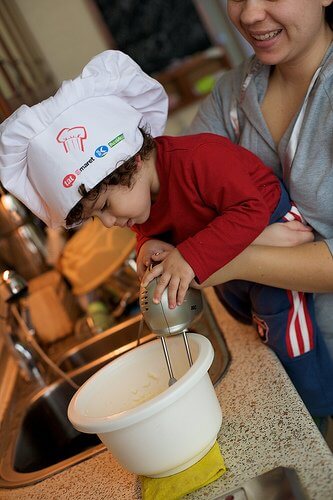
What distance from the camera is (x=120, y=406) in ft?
3.39

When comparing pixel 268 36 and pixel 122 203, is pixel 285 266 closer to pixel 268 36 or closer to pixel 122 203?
pixel 122 203

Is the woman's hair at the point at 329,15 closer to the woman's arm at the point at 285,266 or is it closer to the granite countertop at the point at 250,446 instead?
the woman's arm at the point at 285,266

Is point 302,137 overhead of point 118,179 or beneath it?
beneath

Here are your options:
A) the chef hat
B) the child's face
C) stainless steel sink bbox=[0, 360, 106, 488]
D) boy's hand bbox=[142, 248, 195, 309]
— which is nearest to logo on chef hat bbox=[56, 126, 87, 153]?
the chef hat

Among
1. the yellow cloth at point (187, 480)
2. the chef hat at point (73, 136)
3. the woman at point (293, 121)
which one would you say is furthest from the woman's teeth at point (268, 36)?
the yellow cloth at point (187, 480)

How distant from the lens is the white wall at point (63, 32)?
3.70 metres

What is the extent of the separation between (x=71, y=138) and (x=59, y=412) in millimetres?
847

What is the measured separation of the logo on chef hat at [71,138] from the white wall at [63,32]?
9.58 feet

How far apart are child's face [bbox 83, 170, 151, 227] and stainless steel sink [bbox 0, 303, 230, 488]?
370 millimetres

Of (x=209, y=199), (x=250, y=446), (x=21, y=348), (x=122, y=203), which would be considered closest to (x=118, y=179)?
(x=122, y=203)

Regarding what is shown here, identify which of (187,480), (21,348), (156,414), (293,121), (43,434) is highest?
(293,121)

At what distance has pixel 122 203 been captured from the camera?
3.53 ft

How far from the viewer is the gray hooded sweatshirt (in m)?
1.12

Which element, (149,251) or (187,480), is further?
(149,251)
